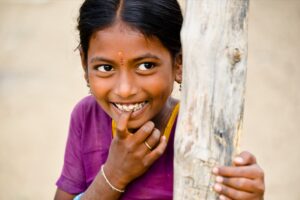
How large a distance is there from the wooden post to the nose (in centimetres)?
30

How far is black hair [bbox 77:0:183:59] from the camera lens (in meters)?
1.97

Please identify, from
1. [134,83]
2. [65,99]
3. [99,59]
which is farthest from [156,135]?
[65,99]

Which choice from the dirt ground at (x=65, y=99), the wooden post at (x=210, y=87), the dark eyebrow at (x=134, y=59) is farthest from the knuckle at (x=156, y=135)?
the dirt ground at (x=65, y=99)

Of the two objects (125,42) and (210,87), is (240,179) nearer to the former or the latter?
(210,87)

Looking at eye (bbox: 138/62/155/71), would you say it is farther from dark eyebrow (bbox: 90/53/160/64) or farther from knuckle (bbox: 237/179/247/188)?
knuckle (bbox: 237/179/247/188)

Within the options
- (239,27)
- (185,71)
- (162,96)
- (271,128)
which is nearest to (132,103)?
(162,96)

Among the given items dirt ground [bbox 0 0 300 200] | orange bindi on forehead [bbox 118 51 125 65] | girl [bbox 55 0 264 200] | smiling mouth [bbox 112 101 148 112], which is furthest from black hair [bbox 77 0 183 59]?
dirt ground [bbox 0 0 300 200]

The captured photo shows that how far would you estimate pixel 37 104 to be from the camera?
5.61m

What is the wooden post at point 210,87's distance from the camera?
1.53m

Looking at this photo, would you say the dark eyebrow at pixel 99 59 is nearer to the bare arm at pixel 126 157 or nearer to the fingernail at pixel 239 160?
the bare arm at pixel 126 157

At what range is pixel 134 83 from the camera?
1893 mm

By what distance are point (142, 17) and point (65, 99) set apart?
3.67m

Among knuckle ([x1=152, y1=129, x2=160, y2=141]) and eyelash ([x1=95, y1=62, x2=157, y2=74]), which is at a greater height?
eyelash ([x1=95, y1=62, x2=157, y2=74])

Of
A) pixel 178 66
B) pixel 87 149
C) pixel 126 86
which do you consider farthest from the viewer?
pixel 87 149
